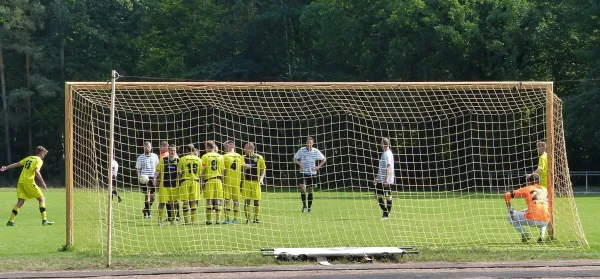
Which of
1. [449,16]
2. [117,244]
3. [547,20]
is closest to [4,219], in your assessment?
[117,244]

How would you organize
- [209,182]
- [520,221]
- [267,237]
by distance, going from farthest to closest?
1. [209,182]
2. [267,237]
3. [520,221]

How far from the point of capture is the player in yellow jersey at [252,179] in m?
17.8

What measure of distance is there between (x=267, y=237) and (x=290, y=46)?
4128 centimetres

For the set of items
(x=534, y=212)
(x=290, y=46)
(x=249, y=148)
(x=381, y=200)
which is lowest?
(x=534, y=212)

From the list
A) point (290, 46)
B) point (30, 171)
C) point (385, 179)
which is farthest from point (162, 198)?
point (290, 46)

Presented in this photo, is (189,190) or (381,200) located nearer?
(189,190)

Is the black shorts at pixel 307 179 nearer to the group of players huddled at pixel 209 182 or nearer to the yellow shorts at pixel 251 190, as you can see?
the group of players huddled at pixel 209 182

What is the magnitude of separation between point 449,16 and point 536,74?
5057 millimetres

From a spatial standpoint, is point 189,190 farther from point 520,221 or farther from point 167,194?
point 520,221

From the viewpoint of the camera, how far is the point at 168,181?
17828mm

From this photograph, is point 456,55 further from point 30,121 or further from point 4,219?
point 4,219

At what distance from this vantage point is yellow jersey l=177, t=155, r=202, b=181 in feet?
56.6

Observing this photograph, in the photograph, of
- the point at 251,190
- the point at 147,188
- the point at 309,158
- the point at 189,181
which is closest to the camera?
the point at 189,181

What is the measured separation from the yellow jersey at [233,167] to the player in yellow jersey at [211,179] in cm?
22
